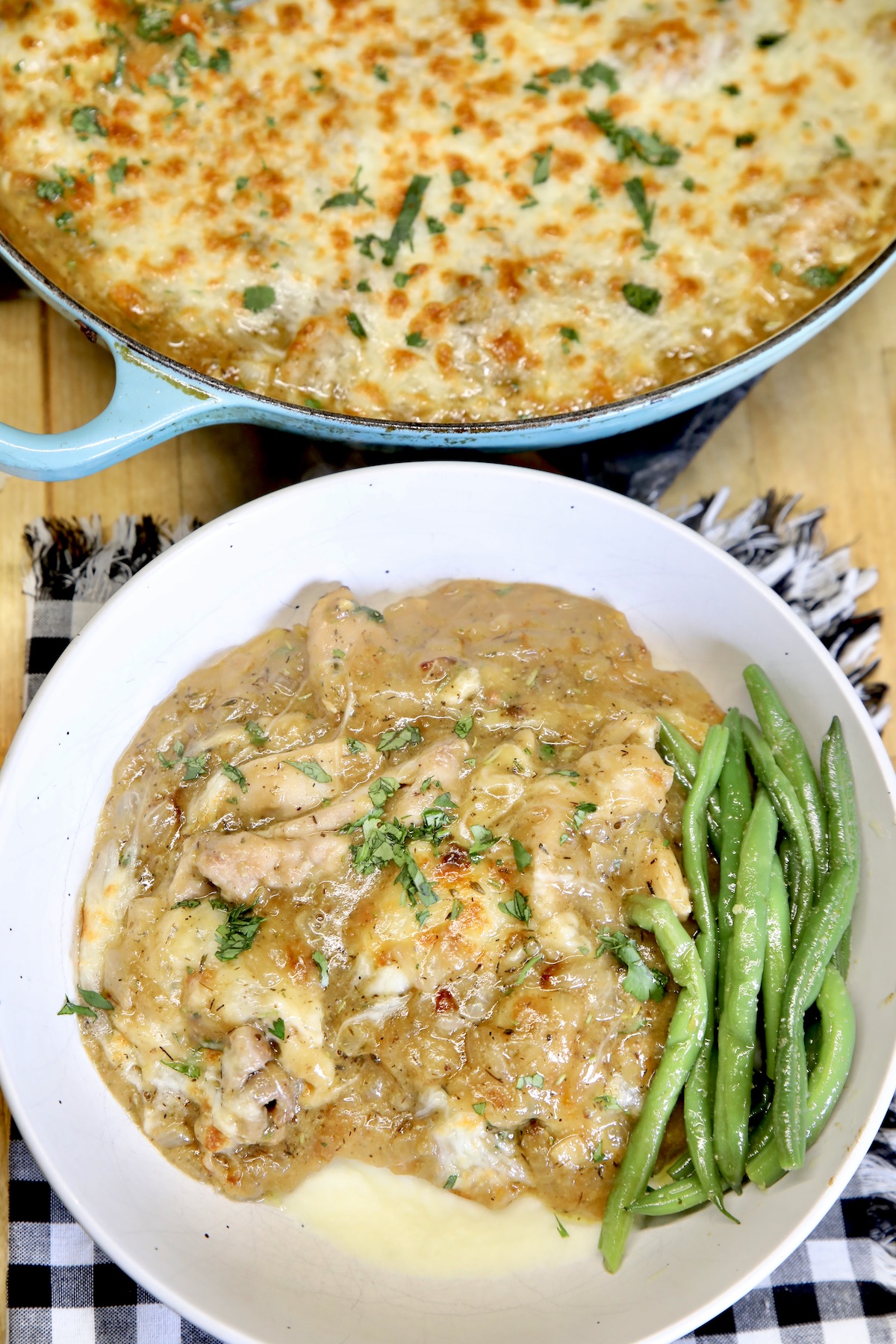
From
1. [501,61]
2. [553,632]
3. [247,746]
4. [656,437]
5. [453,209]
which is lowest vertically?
[247,746]

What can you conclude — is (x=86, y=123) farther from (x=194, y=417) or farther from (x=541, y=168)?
(x=541, y=168)

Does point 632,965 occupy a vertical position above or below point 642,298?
below

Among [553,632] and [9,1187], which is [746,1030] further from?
[9,1187]

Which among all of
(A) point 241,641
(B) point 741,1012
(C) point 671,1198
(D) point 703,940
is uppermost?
(A) point 241,641

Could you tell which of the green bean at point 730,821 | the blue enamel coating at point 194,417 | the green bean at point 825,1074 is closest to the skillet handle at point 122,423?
the blue enamel coating at point 194,417

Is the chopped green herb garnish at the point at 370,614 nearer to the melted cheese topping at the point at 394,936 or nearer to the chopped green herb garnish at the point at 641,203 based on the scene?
the melted cheese topping at the point at 394,936

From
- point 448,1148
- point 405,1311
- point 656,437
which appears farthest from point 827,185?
point 405,1311

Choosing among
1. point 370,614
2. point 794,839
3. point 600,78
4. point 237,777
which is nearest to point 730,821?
point 794,839
